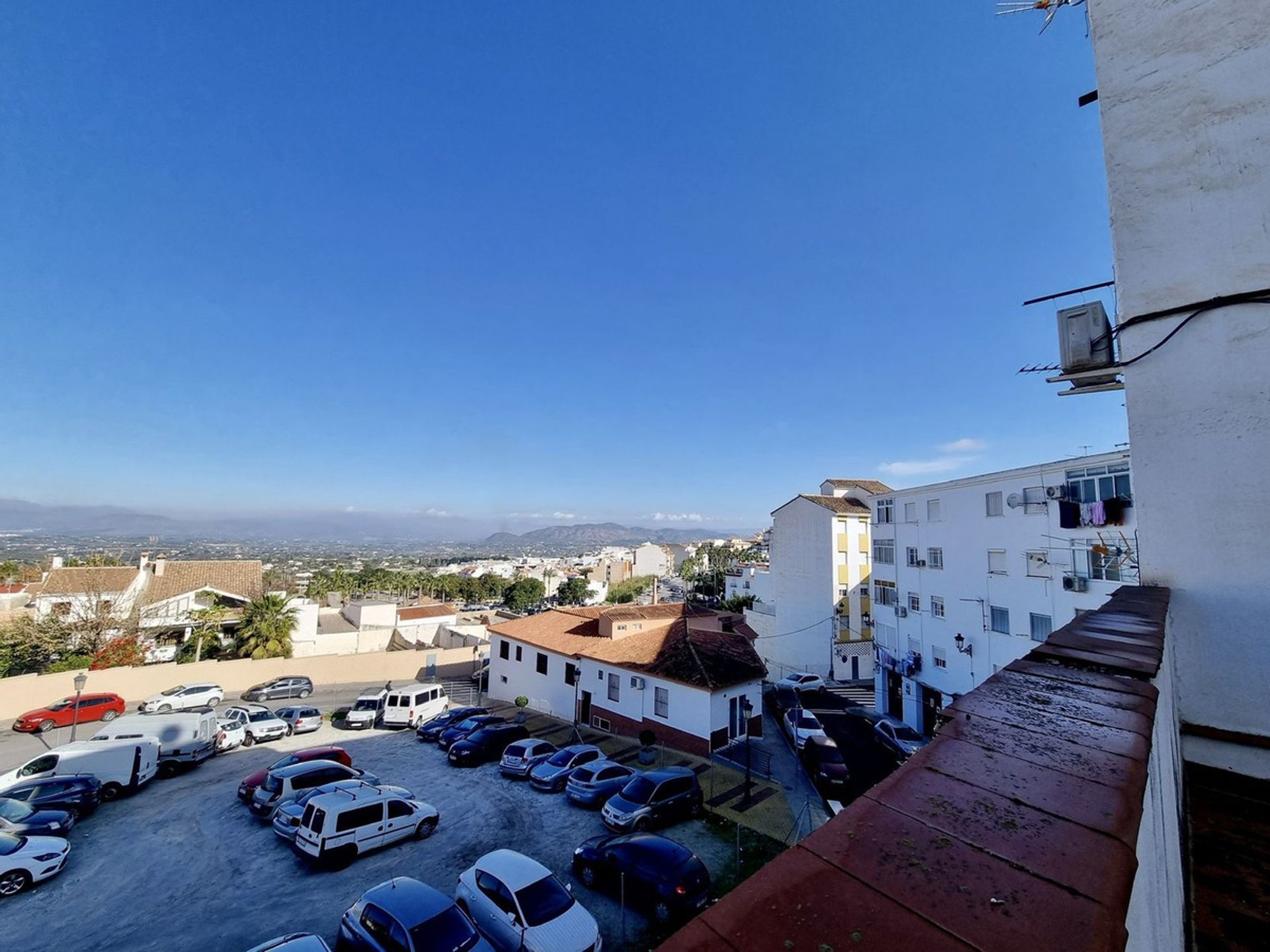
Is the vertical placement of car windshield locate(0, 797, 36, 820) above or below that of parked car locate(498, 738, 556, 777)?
above

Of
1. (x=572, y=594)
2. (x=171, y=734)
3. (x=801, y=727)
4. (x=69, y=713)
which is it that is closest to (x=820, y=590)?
(x=801, y=727)

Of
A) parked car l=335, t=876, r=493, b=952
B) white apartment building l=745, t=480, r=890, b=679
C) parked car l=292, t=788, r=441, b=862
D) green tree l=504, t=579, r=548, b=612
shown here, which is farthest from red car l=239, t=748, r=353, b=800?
green tree l=504, t=579, r=548, b=612

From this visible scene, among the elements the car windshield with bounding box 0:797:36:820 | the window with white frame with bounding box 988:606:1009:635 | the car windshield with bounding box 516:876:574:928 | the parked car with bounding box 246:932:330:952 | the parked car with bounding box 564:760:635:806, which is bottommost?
the parked car with bounding box 564:760:635:806

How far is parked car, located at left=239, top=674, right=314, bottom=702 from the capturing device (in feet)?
97.0

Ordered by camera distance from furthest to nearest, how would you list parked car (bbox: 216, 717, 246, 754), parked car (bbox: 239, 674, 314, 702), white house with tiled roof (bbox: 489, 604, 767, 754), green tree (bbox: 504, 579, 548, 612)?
green tree (bbox: 504, 579, 548, 612) < parked car (bbox: 239, 674, 314, 702) < parked car (bbox: 216, 717, 246, 754) < white house with tiled roof (bbox: 489, 604, 767, 754)

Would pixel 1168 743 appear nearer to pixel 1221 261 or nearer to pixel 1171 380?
pixel 1171 380

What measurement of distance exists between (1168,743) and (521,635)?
28637 mm

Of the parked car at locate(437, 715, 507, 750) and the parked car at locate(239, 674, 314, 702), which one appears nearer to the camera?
the parked car at locate(437, 715, 507, 750)

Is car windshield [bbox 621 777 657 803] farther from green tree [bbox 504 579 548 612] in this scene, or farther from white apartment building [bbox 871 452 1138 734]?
green tree [bbox 504 579 548 612]

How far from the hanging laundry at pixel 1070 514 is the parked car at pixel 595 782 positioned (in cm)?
1655

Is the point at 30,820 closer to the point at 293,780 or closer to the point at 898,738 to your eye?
the point at 293,780

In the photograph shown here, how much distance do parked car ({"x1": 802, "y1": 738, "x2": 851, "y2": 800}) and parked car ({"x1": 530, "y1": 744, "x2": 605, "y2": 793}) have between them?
7.70m

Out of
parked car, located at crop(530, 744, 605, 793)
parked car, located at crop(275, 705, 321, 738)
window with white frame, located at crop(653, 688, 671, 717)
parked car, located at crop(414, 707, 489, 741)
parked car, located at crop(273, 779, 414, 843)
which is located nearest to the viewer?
parked car, located at crop(273, 779, 414, 843)

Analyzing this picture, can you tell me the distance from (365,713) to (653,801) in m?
17.1
